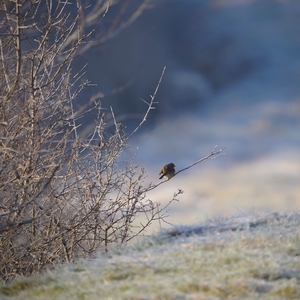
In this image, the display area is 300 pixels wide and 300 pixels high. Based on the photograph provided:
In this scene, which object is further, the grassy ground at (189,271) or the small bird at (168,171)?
the small bird at (168,171)

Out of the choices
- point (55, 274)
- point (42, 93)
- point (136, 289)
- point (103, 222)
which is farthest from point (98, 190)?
point (136, 289)

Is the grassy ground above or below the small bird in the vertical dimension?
below

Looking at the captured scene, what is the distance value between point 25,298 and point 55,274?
20.6 inches

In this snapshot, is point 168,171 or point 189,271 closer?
point 189,271

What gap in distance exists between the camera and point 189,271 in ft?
16.8

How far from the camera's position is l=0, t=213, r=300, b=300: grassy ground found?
4.74 meters

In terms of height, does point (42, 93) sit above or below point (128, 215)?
above

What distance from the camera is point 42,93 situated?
7.88m

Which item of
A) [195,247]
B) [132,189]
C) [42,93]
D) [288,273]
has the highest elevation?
[42,93]

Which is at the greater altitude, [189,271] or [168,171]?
[168,171]

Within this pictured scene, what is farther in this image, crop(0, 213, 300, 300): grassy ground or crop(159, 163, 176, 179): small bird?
crop(159, 163, 176, 179): small bird

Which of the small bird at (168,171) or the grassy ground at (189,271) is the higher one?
the small bird at (168,171)

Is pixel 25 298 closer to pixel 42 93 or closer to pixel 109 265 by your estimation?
pixel 109 265

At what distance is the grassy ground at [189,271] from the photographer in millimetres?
4738
